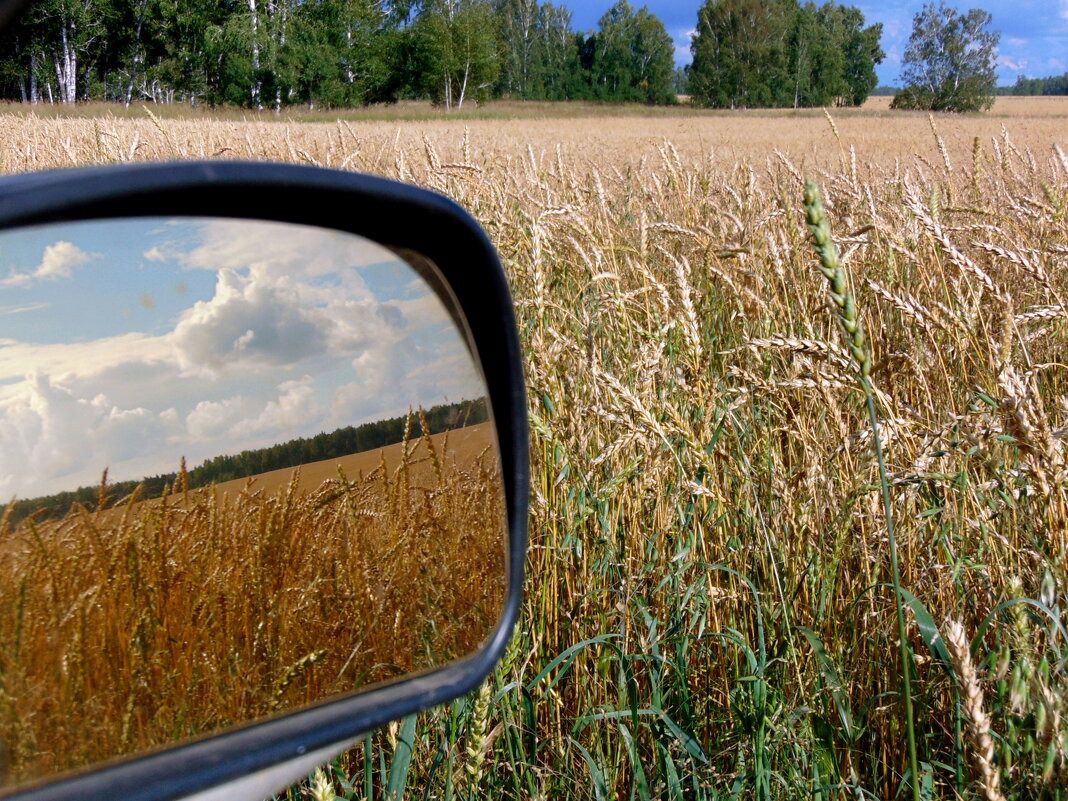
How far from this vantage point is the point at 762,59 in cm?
6494

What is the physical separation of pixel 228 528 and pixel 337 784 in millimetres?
914

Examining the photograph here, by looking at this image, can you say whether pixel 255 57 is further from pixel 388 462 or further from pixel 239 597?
pixel 239 597

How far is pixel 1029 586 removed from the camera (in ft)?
4.96

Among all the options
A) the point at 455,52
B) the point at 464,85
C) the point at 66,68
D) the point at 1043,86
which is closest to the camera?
the point at 66,68

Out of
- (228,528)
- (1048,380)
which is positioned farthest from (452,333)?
(1048,380)

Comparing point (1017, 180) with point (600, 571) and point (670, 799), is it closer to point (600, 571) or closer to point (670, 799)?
point (600, 571)

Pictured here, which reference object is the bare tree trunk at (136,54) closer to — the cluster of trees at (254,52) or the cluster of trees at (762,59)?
the cluster of trees at (254,52)

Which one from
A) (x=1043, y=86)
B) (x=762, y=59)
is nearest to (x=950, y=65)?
(x=762, y=59)

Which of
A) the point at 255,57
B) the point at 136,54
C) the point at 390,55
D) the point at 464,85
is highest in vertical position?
the point at 390,55

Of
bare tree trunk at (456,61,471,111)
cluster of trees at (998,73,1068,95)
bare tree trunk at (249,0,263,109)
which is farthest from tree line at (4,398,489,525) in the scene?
cluster of trees at (998,73,1068,95)

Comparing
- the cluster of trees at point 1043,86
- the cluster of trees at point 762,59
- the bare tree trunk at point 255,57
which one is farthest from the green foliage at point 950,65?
the cluster of trees at point 1043,86

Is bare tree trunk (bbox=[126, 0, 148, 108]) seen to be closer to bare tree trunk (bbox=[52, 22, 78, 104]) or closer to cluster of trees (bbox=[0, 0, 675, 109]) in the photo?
cluster of trees (bbox=[0, 0, 675, 109])

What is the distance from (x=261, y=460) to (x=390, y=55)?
5932 centimetres

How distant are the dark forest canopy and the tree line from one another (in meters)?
28.5
